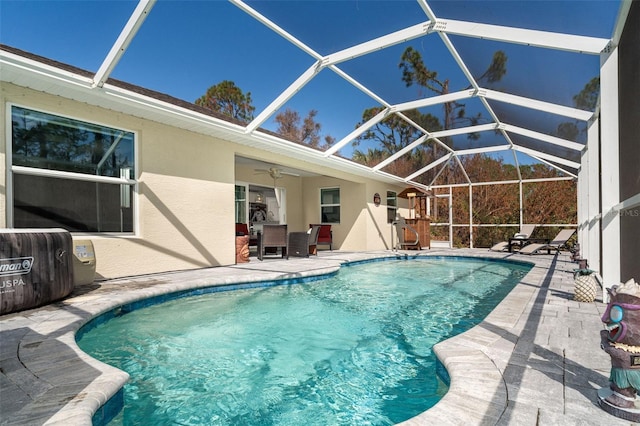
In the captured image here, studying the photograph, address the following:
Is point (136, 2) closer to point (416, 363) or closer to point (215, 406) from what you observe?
point (215, 406)

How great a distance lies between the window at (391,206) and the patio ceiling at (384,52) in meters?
5.13

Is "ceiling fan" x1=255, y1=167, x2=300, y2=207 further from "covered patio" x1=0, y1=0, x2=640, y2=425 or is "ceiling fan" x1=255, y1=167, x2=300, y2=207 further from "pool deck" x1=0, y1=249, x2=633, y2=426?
"pool deck" x1=0, y1=249, x2=633, y2=426

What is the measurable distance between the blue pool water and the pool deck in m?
0.30

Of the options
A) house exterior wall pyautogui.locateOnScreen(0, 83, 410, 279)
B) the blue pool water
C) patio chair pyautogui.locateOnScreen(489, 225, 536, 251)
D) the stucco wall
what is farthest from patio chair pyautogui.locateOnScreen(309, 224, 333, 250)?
the blue pool water

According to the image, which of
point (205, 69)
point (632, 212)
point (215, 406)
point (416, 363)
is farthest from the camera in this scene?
point (205, 69)

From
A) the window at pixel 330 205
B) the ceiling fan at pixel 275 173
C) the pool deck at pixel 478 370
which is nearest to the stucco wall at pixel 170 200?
the pool deck at pixel 478 370

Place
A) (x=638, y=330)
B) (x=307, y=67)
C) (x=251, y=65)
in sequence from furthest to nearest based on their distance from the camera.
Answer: (x=251, y=65)
(x=307, y=67)
(x=638, y=330)

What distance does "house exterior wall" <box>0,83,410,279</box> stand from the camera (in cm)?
524

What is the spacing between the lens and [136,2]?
423 cm

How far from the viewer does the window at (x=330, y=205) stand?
13102 mm

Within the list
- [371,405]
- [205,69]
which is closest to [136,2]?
[371,405]

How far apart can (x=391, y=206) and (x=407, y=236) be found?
1633 mm

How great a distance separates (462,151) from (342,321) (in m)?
9.47

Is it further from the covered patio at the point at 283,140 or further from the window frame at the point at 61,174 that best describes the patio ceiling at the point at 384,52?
the window frame at the point at 61,174
